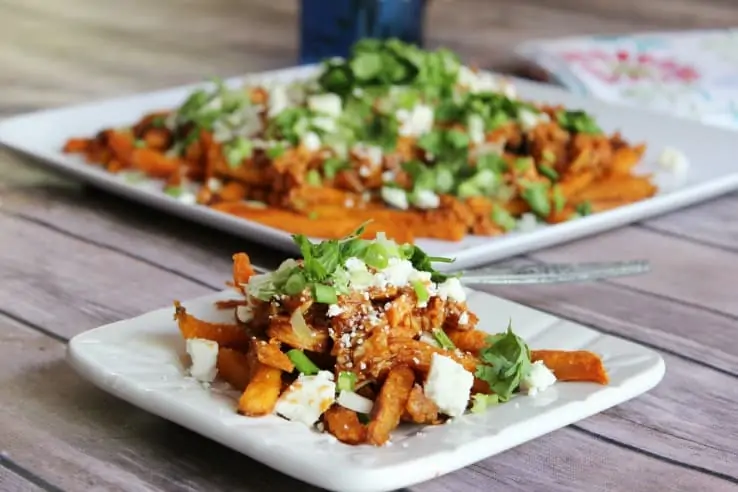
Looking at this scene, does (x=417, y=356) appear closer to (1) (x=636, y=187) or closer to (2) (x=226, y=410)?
(2) (x=226, y=410)

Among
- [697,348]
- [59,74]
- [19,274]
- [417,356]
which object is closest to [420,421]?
[417,356]

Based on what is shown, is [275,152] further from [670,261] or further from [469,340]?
[469,340]

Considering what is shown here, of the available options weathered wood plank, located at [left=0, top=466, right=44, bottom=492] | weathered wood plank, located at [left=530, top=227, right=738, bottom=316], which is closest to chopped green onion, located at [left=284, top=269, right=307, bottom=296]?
weathered wood plank, located at [left=0, top=466, right=44, bottom=492]

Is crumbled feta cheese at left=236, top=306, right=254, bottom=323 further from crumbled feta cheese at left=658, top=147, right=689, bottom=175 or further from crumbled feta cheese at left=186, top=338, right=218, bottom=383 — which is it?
crumbled feta cheese at left=658, top=147, right=689, bottom=175

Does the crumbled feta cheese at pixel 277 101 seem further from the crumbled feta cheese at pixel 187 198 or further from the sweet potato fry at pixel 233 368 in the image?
the sweet potato fry at pixel 233 368

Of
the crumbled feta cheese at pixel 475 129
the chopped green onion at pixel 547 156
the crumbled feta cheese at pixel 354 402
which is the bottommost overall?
the crumbled feta cheese at pixel 354 402

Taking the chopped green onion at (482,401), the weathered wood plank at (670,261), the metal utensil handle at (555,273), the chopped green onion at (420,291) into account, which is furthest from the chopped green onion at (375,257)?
the weathered wood plank at (670,261)

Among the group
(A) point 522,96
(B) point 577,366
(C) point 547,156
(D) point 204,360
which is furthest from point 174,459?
(A) point 522,96
